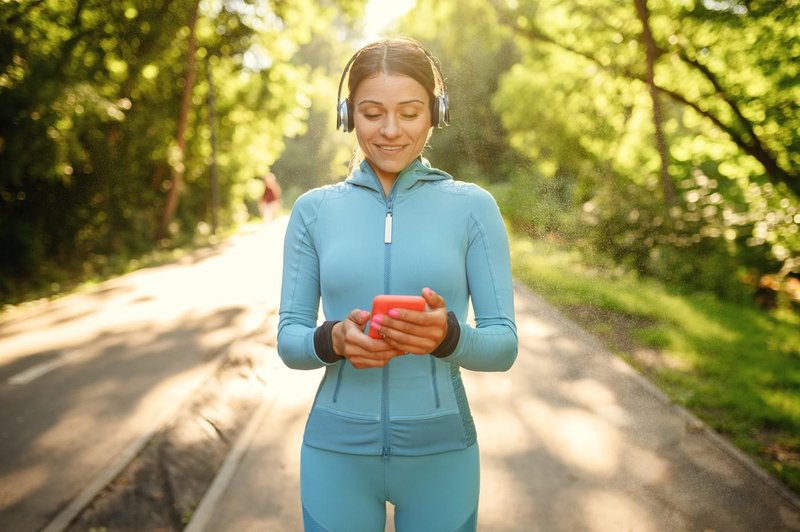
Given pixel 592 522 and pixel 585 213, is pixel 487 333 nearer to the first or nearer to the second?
pixel 592 522

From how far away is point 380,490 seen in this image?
182cm

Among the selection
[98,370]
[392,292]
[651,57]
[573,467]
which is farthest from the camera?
[651,57]

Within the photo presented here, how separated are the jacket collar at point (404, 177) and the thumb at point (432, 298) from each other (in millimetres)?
512

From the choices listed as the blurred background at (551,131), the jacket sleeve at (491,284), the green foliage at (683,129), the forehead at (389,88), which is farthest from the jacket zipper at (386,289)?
the green foliage at (683,129)

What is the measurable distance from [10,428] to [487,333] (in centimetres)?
585

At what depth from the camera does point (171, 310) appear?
10.6m

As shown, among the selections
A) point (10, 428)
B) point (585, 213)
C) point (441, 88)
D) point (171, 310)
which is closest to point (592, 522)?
point (441, 88)

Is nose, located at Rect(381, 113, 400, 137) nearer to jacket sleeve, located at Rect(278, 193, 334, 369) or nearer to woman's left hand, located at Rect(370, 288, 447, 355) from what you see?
jacket sleeve, located at Rect(278, 193, 334, 369)

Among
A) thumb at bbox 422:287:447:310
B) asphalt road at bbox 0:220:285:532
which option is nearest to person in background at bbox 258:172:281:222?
asphalt road at bbox 0:220:285:532

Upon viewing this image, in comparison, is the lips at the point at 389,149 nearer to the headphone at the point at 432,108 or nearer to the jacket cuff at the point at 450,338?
the headphone at the point at 432,108

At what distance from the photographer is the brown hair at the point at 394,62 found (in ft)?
5.91

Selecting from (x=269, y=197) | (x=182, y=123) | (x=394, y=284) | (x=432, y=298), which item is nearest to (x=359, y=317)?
(x=432, y=298)

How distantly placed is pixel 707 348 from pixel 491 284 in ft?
23.1

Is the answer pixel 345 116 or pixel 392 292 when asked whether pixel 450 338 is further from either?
pixel 345 116
